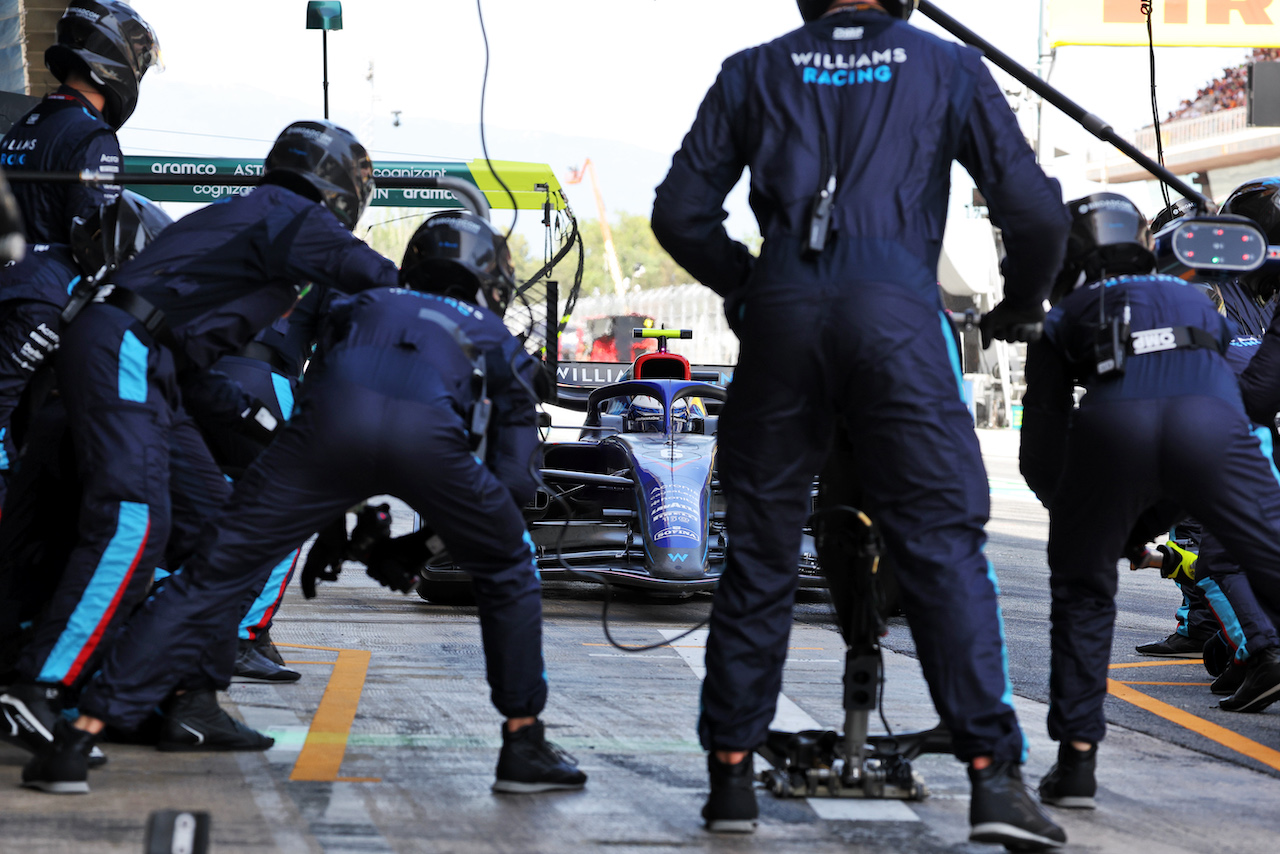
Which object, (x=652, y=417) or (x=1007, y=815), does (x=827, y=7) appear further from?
(x=652, y=417)

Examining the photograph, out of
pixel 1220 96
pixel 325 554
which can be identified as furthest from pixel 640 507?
pixel 1220 96

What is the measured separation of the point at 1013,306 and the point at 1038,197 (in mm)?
329

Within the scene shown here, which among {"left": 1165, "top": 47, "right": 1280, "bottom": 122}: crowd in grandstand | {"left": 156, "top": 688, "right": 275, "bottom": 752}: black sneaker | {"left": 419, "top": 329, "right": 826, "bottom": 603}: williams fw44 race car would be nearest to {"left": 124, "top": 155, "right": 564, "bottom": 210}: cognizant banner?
{"left": 419, "top": 329, "right": 826, "bottom": 603}: williams fw44 race car

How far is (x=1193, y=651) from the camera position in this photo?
23.5 ft

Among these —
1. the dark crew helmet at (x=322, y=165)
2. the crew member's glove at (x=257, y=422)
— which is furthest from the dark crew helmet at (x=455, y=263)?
the crew member's glove at (x=257, y=422)

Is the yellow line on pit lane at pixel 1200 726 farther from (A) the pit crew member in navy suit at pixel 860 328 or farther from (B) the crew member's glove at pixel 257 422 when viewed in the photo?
(B) the crew member's glove at pixel 257 422

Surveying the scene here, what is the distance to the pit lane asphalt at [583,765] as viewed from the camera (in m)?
3.53

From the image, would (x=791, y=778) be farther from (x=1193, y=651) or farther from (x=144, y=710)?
(x=1193, y=651)

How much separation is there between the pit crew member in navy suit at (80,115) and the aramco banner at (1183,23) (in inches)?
857

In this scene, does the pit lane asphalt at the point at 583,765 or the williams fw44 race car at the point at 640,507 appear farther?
the williams fw44 race car at the point at 640,507

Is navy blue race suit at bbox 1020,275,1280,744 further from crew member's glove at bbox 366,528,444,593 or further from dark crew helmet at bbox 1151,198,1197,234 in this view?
dark crew helmet at bbox 1151,198,1197,234

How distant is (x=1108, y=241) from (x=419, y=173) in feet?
42.5

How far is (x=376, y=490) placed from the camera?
3.83 m

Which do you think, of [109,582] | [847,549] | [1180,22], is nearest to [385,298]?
[109,582]
